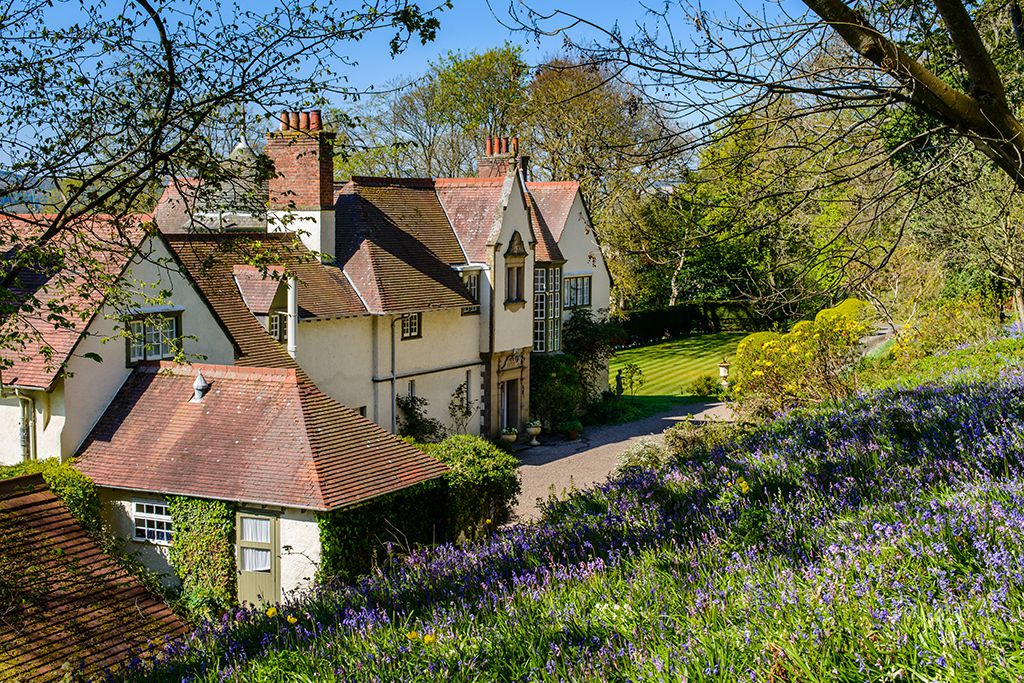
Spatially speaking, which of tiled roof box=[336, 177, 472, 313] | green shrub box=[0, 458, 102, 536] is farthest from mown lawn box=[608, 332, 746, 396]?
green shrub box=[0, 458, 102, 536]

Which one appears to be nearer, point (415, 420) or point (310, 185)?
point (310, 185)

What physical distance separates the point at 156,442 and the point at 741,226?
14589 mm

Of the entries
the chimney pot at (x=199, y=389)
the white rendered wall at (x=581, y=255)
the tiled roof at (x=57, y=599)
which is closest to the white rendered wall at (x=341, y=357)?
the chimney pot at (x=199, y=389)

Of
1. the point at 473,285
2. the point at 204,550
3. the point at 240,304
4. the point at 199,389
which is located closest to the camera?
the point at 204,550

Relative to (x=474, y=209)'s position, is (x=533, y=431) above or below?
below

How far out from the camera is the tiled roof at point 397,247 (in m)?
28.2

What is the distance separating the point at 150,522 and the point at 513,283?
1597 centimetres

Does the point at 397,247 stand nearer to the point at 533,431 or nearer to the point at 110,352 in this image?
the point at 533,431

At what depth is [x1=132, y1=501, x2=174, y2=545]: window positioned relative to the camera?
62.1ft

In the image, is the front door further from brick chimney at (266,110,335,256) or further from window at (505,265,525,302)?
window at (505,265,525,302)

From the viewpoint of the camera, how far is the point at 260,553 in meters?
18.3

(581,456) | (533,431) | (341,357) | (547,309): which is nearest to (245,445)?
(341,357)

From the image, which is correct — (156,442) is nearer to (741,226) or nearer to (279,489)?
(279,489)

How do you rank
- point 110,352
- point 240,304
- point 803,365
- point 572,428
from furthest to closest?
point 572,428 < point 240,304 < point 110,352 < point 803,365
